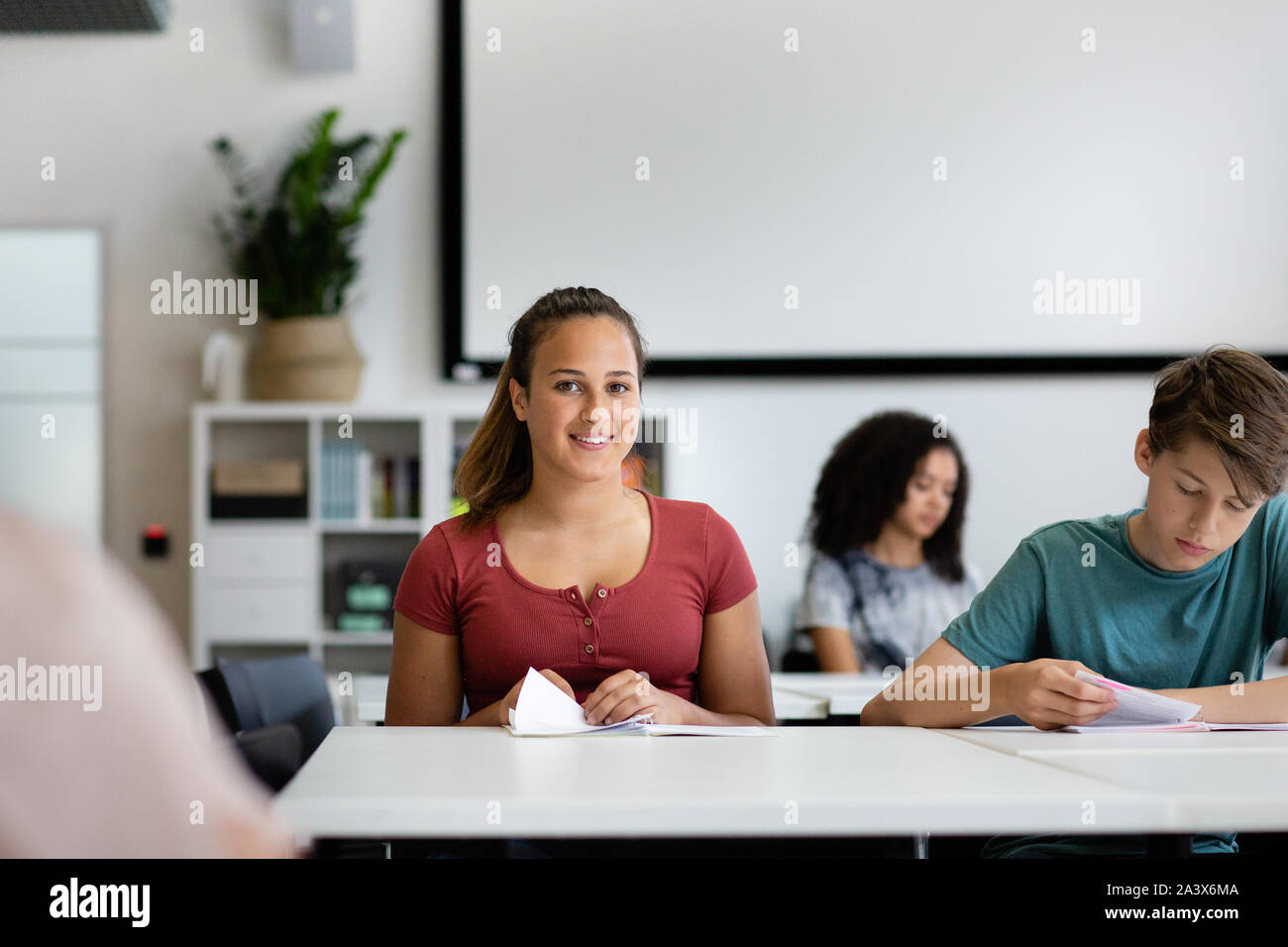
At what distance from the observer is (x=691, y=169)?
181 inches

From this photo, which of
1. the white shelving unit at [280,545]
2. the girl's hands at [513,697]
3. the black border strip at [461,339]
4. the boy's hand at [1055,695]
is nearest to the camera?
the boy's hand at [1055,695]

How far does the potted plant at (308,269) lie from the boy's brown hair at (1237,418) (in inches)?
129

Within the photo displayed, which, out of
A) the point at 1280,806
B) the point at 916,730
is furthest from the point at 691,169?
the point at 1280,806

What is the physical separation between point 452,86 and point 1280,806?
4140 millimetres

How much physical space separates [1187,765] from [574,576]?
0.94m

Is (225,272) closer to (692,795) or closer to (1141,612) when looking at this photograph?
(1141,612)

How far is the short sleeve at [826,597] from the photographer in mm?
3369

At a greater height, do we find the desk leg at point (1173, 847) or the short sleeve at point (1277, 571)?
the short sleeve at point (1277, 571)

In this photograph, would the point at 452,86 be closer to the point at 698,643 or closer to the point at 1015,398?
the point at 1015,398

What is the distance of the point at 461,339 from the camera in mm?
4559

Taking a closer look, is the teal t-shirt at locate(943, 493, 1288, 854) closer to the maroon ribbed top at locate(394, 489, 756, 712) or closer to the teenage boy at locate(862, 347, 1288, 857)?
the teenage boy at locate(862, 347, 1288, 857)

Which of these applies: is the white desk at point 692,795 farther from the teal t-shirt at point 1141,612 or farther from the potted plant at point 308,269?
the potted plant at point 308,269

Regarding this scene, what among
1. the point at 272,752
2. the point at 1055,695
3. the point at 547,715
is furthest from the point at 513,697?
the point at 1055,695

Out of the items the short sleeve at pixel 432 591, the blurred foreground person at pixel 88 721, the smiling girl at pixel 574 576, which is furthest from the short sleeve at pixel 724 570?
the blurred foreground person at pixel 88 721
